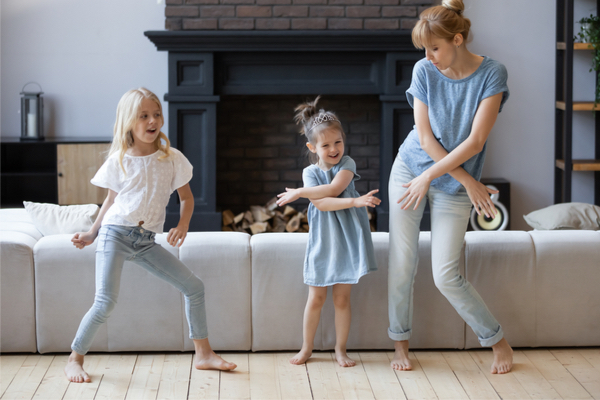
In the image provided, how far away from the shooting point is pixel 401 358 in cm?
215

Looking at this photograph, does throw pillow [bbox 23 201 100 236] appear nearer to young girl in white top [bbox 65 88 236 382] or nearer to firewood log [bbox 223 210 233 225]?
young girl in white top [bbox 65 88 236 382]

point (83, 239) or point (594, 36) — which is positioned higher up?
point (594, 36)

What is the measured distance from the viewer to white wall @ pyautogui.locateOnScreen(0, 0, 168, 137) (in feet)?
14.5

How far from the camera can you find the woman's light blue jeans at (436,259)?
204 cm

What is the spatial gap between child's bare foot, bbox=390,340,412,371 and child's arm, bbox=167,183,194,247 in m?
0.83

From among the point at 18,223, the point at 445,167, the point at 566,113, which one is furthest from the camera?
the point at 566,113

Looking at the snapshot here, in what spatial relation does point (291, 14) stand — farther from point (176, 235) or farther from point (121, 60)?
point (176, 235)

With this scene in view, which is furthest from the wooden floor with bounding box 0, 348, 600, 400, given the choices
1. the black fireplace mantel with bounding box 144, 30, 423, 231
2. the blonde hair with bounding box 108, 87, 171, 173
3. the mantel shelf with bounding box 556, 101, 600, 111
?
the mantel shelf with bounding box 556, 101, 600, 111

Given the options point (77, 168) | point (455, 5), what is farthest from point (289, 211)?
point (455, 5)

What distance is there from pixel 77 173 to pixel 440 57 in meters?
3.02

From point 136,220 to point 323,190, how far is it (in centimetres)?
62

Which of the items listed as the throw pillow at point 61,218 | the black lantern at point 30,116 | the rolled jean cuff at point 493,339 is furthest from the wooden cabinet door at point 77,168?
the rolled jean cuff at point 493,339

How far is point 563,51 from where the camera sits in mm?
4234

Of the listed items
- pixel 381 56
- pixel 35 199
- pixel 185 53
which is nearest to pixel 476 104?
pixel 381 56
